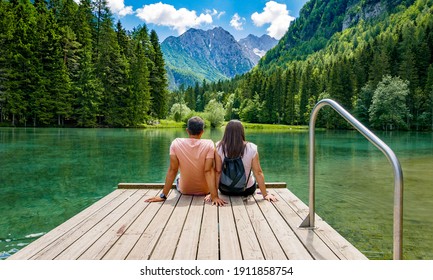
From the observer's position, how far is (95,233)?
3.87 m

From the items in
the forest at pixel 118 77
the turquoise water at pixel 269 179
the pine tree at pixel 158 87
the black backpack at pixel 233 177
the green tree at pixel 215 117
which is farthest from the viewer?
the green tree at pixel 215 117

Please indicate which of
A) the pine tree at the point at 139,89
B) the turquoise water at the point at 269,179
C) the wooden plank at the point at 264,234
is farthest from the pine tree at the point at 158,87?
the wooden plank at the point at 264,234

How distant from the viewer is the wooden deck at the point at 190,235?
10.7 feet

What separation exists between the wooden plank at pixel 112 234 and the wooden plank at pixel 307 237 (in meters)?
1.90

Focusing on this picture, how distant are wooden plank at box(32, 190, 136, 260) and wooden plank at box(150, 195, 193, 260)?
88 centimetres

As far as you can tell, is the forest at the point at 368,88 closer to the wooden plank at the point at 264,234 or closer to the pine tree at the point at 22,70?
the pine tree at the point at 22,70

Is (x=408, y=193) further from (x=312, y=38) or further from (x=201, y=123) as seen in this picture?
(x=312, y=38)

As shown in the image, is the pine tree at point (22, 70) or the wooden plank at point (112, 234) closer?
the wooden plank at point (112, 234)

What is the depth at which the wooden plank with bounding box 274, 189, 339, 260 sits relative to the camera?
3297mm

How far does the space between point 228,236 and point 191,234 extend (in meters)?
0.39

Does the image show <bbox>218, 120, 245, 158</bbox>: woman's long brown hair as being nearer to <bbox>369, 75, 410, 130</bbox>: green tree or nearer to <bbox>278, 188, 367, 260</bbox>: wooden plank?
<bbox>278, 188, 367, 260</bbox>: wooden plank

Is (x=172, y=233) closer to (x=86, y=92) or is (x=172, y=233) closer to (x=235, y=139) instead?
(x=235, y=139)

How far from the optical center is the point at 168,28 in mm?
23391

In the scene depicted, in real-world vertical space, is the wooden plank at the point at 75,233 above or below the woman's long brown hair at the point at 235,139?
below
